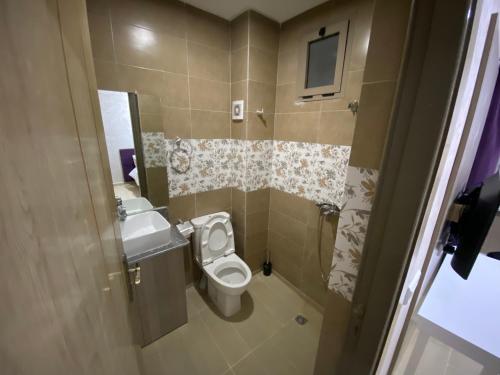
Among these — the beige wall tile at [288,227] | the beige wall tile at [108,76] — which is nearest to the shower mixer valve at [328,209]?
the beige wall tile at [288,227]

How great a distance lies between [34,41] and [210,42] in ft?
5.58

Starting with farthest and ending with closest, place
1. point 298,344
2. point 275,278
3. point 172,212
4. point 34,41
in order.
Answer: point 275,278 → point 172,212 → point 298,344 → point 34,41

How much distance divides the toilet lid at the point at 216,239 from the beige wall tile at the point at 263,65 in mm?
1305

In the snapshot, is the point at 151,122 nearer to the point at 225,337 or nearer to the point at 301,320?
the point at 225,337

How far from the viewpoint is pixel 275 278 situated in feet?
7.46

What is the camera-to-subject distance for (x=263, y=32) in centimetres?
169

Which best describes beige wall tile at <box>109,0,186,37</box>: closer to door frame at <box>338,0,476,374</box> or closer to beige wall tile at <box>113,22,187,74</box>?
beige wall tile at <box>113,22,187,74</box>

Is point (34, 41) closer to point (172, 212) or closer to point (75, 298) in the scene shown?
point (75, 298)

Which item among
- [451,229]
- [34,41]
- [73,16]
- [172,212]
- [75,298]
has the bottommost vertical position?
[172,212]

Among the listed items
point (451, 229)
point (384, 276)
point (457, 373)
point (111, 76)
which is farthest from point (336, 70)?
point (457, 373)

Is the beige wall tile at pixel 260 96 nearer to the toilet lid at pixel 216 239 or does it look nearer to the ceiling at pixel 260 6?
the ceiling at pixel 260 6

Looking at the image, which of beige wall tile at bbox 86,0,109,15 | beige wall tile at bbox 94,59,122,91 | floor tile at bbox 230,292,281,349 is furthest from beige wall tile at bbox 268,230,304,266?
beige wall tile at bbox 86,0,109,15

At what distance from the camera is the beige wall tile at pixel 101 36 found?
4.09ft

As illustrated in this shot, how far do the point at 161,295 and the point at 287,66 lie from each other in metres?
2.11
